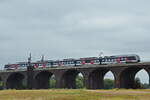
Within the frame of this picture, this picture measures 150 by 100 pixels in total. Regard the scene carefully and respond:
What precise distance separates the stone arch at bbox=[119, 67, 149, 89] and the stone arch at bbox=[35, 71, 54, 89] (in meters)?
27.8

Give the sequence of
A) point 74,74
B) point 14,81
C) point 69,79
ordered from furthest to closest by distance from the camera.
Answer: point 14,81
point 69,79
point 74,74

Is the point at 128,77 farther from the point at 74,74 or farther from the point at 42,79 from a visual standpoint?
the point at 42,79

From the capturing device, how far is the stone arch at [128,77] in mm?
75613

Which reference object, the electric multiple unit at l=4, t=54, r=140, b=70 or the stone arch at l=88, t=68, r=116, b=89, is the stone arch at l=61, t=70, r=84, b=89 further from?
the stone arch at l=88, t=68, r=116, b=89

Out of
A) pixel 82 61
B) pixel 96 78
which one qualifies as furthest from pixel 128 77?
pixel 82 61

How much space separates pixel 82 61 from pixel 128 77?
13866 millimetres

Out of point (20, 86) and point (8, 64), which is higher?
point (8, 64)

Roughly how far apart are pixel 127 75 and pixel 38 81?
106ft

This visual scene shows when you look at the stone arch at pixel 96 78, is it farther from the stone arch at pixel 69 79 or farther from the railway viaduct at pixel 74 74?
the stone arch at pixel 69 79

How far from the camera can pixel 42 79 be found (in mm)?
97250

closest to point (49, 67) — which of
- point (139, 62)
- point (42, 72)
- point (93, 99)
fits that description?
point (42, 72)

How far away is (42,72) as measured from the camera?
9331cm

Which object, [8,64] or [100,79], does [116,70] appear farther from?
[8,64]

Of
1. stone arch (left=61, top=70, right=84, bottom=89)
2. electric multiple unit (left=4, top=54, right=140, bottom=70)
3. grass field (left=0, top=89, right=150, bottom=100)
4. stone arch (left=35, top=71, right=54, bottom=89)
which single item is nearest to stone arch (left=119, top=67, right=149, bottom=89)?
electric multiple unit (left=4, top=54, right=140, bottom=70)
